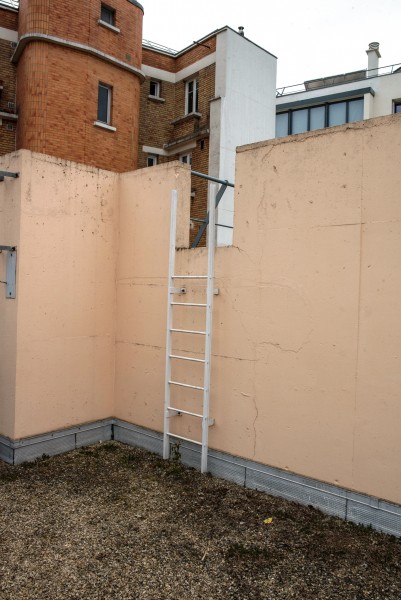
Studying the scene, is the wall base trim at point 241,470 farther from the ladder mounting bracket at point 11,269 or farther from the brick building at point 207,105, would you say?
the brick building at point 207,105

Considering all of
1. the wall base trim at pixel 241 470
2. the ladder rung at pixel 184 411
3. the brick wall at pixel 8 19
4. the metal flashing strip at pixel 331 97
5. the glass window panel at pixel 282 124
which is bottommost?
the wall base trim at pixel 241 470

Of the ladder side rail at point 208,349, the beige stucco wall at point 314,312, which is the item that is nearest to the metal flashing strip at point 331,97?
the beige stucco wall at point 314,312

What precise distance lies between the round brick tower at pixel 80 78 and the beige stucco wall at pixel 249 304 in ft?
24.3

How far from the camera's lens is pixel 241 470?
5.21 meters

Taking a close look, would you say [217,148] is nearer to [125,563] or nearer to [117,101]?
[117,101]

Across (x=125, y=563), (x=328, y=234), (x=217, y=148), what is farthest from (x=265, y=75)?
(x=125, y=563)

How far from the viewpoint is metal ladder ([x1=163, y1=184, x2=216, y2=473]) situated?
533cm

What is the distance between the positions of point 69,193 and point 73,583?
4473 millimetres

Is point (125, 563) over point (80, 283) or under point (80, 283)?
under

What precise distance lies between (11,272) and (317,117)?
21.8 metres

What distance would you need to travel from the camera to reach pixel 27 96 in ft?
42.2

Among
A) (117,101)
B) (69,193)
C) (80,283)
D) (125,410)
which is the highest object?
(117,101)

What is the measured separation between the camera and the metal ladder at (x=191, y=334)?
533 centimetres

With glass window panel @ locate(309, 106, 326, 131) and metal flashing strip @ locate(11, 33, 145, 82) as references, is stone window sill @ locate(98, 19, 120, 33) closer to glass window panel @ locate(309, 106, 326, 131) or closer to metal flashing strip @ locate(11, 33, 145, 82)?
metal flashing strip @ locate(11, 33, 145, 82)
